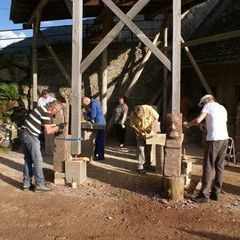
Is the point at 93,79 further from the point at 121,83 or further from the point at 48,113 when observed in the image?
the point at 48,113

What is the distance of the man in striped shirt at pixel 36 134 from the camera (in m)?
8.73

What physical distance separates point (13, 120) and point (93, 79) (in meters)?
3.07

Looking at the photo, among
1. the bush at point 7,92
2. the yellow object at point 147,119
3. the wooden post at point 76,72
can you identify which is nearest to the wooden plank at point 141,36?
the wooden post at point 76,72

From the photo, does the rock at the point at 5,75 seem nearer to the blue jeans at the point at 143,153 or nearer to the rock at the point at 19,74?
the rock at the point at 19,74

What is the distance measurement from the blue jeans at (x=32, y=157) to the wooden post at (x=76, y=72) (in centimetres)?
90

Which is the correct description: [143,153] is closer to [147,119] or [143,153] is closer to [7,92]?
[147,119]

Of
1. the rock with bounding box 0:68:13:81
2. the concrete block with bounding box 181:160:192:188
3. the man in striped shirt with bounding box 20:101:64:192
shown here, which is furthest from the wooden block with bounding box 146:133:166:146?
the rock with bounding box 0:68:13:81

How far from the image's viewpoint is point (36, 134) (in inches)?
346

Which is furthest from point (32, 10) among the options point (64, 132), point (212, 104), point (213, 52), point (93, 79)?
point (212, 104)

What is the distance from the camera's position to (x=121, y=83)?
650 inches

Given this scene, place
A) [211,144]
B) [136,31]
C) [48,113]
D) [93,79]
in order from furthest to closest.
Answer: [93,79]
[136,31]
[48,113]
[211,144]

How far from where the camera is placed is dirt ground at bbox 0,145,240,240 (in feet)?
21.9

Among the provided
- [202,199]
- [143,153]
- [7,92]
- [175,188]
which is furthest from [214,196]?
[7,92]

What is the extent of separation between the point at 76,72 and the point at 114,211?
318 centimetres
